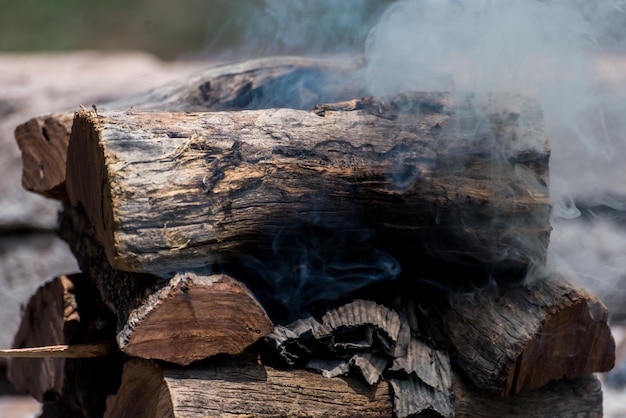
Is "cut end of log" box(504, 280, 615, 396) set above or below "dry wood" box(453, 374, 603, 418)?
above

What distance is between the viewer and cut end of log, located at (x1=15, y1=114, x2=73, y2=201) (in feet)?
8.06

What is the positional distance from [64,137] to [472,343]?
1526 mm

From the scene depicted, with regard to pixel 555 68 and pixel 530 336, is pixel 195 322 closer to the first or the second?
pixel 530 336

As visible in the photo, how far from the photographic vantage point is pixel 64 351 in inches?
77.1

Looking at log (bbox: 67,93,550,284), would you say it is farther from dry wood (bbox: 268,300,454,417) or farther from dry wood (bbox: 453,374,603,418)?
dry wood (bbox: 453,374,603,418)

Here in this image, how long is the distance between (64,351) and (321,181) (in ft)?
2.80

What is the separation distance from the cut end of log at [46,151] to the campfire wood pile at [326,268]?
7 cm

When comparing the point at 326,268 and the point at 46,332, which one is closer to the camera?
the point at 326,268

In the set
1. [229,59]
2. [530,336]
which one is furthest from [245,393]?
[229,59]

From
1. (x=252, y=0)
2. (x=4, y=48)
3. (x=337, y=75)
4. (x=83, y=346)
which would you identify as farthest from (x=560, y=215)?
(x=4, y=48)

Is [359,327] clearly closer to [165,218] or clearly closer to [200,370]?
[200,370]

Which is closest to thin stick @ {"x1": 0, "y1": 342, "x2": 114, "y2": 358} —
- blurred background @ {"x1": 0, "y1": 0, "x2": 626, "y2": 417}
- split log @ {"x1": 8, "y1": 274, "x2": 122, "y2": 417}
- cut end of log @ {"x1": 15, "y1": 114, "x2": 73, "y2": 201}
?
split log @ {"x1": 8, "y1": 274, "x2": 122, "y2": 417}

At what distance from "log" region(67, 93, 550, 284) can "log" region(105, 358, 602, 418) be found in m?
0.30

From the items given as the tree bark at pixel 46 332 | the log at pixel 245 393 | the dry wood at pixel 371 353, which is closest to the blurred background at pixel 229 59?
the dry wood at pixel 371 353
